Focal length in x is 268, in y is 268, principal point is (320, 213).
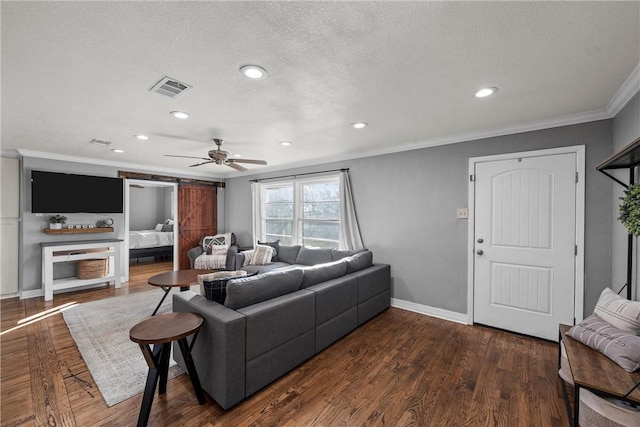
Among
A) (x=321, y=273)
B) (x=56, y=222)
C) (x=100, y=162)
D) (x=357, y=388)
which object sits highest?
(x=100, y=162)

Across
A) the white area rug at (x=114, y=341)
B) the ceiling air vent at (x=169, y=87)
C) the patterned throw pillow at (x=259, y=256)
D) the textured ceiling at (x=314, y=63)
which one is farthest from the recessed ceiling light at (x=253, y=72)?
the patterned throw pillow at (x=259, y=256)

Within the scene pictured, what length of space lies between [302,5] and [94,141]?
3.93m

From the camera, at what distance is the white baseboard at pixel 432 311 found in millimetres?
3475

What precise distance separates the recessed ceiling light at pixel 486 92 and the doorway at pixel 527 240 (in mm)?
1207

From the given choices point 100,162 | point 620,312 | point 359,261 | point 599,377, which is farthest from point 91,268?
point 620,312

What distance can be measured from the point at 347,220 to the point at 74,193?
4.85 meters

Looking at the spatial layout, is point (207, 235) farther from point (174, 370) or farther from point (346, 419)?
point (346, 419)

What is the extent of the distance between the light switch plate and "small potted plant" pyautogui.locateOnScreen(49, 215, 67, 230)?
6.40 metres

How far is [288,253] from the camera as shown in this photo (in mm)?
5195

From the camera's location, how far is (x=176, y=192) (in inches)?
248

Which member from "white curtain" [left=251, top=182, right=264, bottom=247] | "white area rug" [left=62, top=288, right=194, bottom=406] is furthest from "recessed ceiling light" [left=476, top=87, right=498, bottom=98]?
"white curtain" [left=251, top=182, right=264, bottom=247]

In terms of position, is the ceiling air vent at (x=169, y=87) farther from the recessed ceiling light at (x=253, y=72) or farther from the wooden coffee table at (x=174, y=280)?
the wooden coffee table at (x=174, y=280)

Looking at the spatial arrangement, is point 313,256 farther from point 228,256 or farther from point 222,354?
point 222,354

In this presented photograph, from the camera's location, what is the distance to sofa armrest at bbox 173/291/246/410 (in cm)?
188
